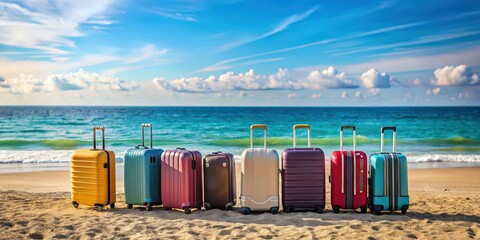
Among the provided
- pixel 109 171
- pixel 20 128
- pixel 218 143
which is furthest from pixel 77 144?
pixel 109 171

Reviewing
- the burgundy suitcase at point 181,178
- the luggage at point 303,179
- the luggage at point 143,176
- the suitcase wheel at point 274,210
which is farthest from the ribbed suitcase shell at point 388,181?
the luggage at point 143,176

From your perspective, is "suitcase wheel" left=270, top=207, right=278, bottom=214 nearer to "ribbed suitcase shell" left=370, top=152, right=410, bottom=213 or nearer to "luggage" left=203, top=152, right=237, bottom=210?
"luggage" left=203, top=152, right=237, bottom=210

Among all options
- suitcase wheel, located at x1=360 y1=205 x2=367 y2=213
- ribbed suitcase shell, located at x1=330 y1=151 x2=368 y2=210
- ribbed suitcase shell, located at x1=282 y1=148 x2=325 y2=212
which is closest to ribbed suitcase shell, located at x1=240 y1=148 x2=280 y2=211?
ribbed suitcase shell, located at x1=282 y1=148 x2=325 y2=212

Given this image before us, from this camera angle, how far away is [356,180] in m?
7.20

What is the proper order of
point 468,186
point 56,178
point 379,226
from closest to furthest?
point 379,226, point 468,186, point 56,178

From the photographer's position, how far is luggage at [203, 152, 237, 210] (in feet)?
24.4

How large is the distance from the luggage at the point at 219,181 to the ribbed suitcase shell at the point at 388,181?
202 cm

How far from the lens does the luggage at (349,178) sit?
7172 millimetres

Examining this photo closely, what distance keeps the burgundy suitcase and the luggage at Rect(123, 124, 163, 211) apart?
0.54 ft

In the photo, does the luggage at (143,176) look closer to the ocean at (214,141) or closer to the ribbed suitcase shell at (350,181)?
the ribbed suitcase shell at (350,181)

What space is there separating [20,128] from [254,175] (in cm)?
3466

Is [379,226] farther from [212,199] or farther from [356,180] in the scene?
[212,199]

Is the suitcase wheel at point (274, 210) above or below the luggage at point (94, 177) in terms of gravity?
below

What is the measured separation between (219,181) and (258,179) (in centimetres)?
61
